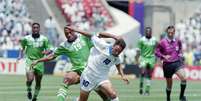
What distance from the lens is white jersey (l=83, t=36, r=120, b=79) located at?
1447 cm

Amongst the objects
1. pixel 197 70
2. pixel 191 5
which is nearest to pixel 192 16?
pixel 191 5

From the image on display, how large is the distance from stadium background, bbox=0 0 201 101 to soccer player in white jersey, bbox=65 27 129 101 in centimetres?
1272

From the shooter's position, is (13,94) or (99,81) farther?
(13,94)

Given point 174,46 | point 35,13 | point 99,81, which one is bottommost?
point 35,13

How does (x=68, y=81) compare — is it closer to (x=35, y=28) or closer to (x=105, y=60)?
(x=105, y=60)


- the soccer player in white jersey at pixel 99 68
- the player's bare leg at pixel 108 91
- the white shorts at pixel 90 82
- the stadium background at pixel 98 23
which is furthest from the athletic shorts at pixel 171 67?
the stadium background at pixel 98 23

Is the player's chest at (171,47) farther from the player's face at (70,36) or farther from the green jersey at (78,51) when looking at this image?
the player's face at (70,36)

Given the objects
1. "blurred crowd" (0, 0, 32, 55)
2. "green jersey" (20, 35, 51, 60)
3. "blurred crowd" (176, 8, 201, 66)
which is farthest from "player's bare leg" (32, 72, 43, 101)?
"blurred crowd" (176, 8, 201, 66)

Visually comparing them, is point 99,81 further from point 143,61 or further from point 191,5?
point 191,5

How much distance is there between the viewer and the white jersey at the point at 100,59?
14467 mm

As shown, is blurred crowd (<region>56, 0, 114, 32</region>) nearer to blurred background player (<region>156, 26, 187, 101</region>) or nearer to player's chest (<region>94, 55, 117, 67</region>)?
blurred background player (<region>156, 26, 187, 101</region>)

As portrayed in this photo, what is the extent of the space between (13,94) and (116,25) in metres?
23.4

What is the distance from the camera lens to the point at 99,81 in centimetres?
1469

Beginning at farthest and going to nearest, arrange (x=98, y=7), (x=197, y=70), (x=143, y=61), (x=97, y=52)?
(x=98, y=7) < (x=197, y=70) < (x=143, y=61) < (x=97, y=52)
